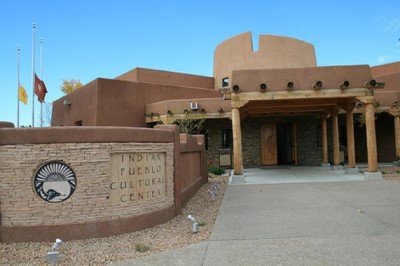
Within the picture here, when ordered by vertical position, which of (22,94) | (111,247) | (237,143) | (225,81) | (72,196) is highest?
(225,81)

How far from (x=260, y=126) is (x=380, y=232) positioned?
1557cm

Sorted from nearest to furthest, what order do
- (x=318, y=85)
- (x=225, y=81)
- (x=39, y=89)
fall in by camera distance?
(x=318, y=85) < (x=39, y=89) < (x=225, y=81)

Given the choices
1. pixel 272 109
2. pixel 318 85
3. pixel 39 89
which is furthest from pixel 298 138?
pixel 39 89

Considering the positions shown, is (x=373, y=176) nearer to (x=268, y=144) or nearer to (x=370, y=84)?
(x=370, y=84)

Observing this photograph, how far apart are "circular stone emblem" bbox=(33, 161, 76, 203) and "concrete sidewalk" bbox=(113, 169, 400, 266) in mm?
1808

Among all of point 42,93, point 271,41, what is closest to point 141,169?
point 42,93

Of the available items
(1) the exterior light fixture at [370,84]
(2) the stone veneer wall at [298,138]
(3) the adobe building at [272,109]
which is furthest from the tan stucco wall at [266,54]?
(1) the exterior light fixture at [370,84]

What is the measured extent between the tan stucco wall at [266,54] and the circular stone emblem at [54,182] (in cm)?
2299

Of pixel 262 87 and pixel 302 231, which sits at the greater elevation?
pixel 262 87

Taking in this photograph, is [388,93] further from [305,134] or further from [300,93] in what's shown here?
[300,93]

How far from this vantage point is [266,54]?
91.1 ft

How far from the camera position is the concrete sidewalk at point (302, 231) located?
4.87 metres

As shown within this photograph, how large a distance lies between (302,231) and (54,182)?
4172 mm

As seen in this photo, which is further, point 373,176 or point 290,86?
point 373,176
